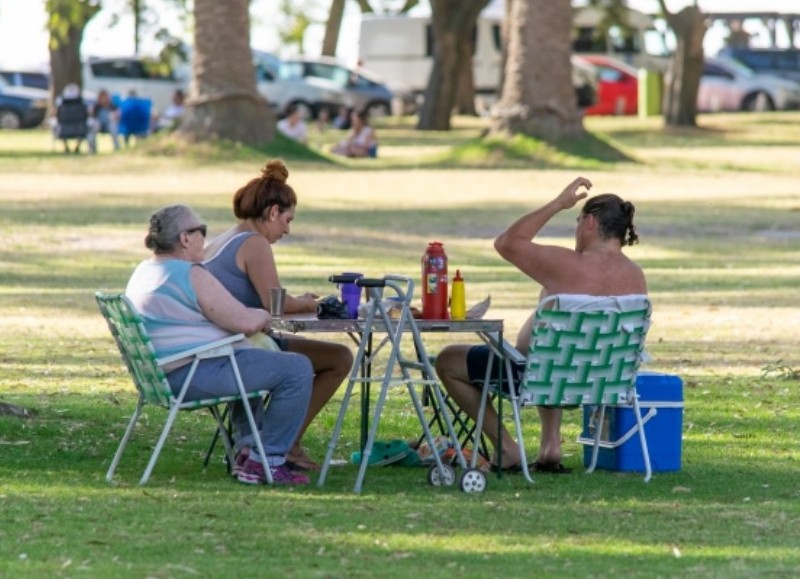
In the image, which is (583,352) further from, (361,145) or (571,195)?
(361,145)

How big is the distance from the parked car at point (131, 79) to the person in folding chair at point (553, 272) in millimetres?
44634

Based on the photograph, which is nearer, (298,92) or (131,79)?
(298,92)

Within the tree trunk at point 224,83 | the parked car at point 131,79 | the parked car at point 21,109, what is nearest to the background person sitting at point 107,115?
the tree trunk at point 224,83

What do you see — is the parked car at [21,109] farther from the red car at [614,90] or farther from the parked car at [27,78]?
the red car at [614,90]

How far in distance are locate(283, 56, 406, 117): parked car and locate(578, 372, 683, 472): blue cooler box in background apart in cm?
4310

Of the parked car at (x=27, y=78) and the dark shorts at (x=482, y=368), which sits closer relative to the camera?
the dark shorts at (x=482, y=368)

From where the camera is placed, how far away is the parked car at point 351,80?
51969 millimetres

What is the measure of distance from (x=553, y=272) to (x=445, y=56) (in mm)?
35973

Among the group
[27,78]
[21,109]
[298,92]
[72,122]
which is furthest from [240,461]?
[27,78]

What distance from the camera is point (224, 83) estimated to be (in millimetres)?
29766

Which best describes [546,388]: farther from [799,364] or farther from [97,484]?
[799,364]

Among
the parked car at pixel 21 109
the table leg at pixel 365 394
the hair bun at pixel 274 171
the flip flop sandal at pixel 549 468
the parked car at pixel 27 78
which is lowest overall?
the parked car at pixel 21 109

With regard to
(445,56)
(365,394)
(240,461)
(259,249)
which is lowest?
(240,461)

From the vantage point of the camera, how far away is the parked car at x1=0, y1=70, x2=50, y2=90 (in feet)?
190
